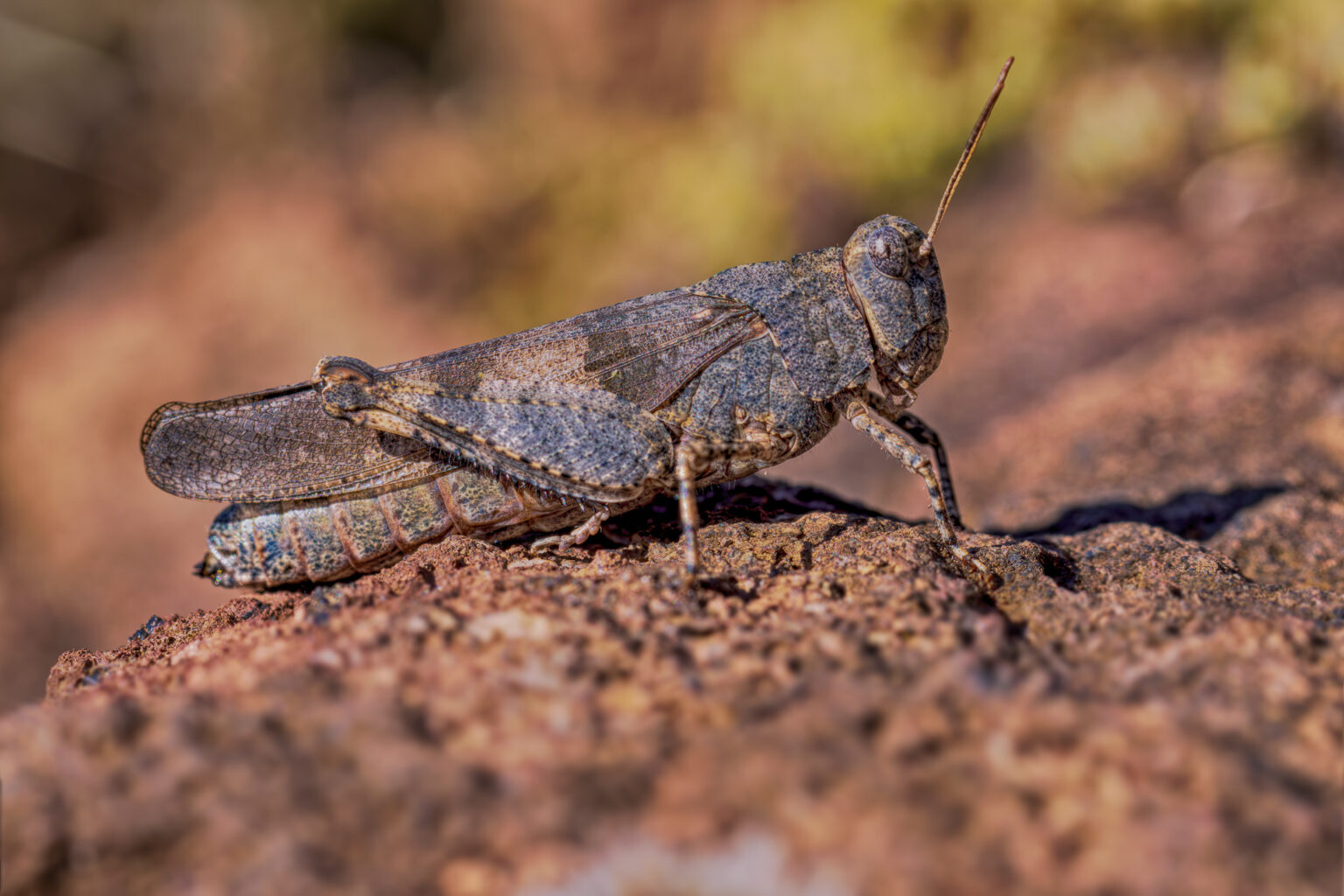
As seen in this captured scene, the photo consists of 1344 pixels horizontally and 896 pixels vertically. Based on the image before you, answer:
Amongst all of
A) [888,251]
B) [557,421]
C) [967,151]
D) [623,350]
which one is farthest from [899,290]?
[557,421]

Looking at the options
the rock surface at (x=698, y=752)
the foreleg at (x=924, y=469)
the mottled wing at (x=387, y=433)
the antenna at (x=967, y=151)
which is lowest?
the rock surface at (x=698, y=752)

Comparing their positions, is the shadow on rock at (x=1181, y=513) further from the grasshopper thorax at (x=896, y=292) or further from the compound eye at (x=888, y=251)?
the compound eye at (x=888, y=251)

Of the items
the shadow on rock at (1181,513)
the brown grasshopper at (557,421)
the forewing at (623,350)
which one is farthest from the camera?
the shadow on rock at (1181,513)

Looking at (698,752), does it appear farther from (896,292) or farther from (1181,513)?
(1181,513)

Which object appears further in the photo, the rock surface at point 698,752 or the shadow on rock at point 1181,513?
the shadow on rock at point 1181,513

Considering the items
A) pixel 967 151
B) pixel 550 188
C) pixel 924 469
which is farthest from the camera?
pixel 550 188

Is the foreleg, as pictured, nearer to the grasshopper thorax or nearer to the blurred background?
the grasshopper thorax

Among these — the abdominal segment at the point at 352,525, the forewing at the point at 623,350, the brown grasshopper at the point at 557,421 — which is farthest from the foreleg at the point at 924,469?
the abdominal segment at the point at 352,525
